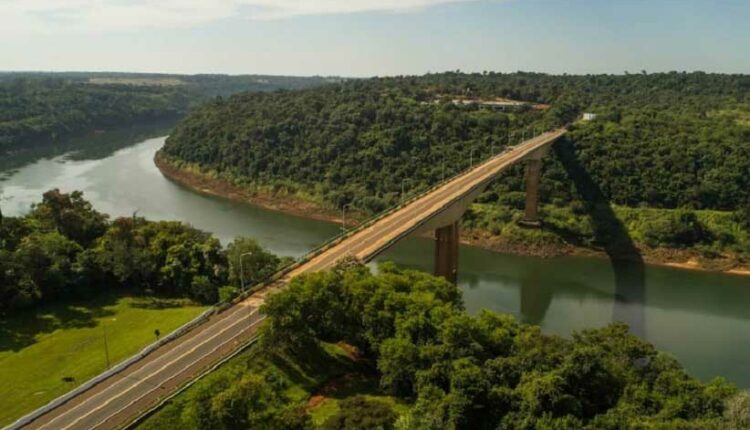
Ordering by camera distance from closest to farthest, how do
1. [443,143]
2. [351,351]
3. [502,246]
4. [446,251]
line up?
1. [351,351]
2. [446,251]
3. [502,246]
4. [443,143]

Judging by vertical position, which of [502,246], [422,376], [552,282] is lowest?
[552,282]

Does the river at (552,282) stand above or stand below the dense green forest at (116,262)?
below

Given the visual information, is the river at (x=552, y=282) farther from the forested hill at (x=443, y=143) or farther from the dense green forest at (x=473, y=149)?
the forested hill at (x=443, y=143)

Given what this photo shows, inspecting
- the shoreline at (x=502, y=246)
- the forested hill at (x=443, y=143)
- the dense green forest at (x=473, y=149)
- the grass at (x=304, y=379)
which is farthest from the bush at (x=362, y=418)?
the forested hill at (x=443, y=143)

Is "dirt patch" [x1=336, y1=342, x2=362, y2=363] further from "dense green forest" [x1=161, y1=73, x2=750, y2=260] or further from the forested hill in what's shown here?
the forested hill

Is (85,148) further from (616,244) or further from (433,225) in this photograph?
(616,244)

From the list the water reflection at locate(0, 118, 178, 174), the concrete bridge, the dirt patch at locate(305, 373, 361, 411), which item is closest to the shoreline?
the concrete bridge

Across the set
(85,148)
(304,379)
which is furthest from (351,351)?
(85,148)
